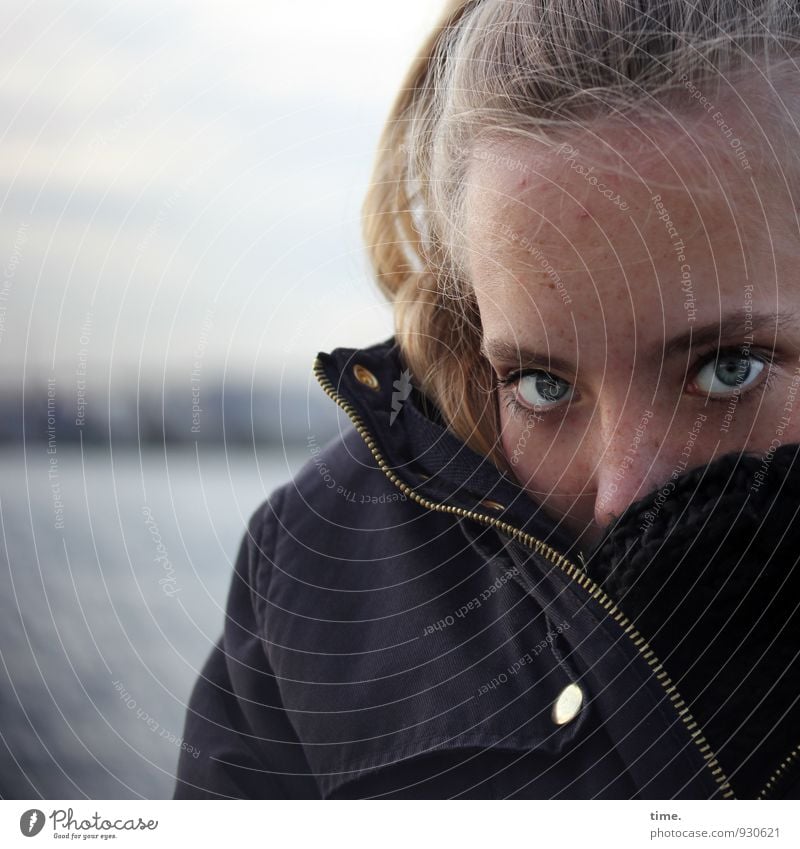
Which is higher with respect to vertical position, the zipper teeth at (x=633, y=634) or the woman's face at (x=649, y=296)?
the woman's face at (x=649, y=296)

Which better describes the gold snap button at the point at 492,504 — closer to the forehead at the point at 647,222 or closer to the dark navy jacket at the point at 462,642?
the dark navy jacket at the point at 462,642

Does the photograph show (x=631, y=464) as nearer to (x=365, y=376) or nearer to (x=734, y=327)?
(x=734, y=327)

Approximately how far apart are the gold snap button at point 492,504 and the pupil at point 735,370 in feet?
0.48

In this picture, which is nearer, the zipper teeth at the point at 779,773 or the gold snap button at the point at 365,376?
the zipper teeth at the point at 779,773

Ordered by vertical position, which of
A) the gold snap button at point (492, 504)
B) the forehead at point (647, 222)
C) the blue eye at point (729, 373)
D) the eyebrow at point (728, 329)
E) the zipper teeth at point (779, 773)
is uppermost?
the forehead at point (647, 222)

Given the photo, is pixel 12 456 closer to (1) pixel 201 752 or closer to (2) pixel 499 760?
(1) pixel 201 752

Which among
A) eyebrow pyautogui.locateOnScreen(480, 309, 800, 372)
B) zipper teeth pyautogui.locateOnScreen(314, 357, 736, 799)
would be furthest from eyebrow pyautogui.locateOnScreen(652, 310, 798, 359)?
zipper teeth pyautogui.locateOnScreen(314, 357, 736, 799)

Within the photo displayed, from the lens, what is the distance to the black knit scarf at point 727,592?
1.52 feet

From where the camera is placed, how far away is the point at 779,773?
489 mm

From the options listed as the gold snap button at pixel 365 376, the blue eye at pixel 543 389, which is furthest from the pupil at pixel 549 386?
the gold snap button at pixel 365 376

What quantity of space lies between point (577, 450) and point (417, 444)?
114 mm

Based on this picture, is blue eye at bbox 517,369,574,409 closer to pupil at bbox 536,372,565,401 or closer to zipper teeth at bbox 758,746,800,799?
pupil at bbox 536,372,565,401

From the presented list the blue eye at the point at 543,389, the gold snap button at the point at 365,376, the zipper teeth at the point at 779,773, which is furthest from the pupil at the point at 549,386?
the zipper teeth at the point at 779,773

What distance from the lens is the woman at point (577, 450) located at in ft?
1.53
